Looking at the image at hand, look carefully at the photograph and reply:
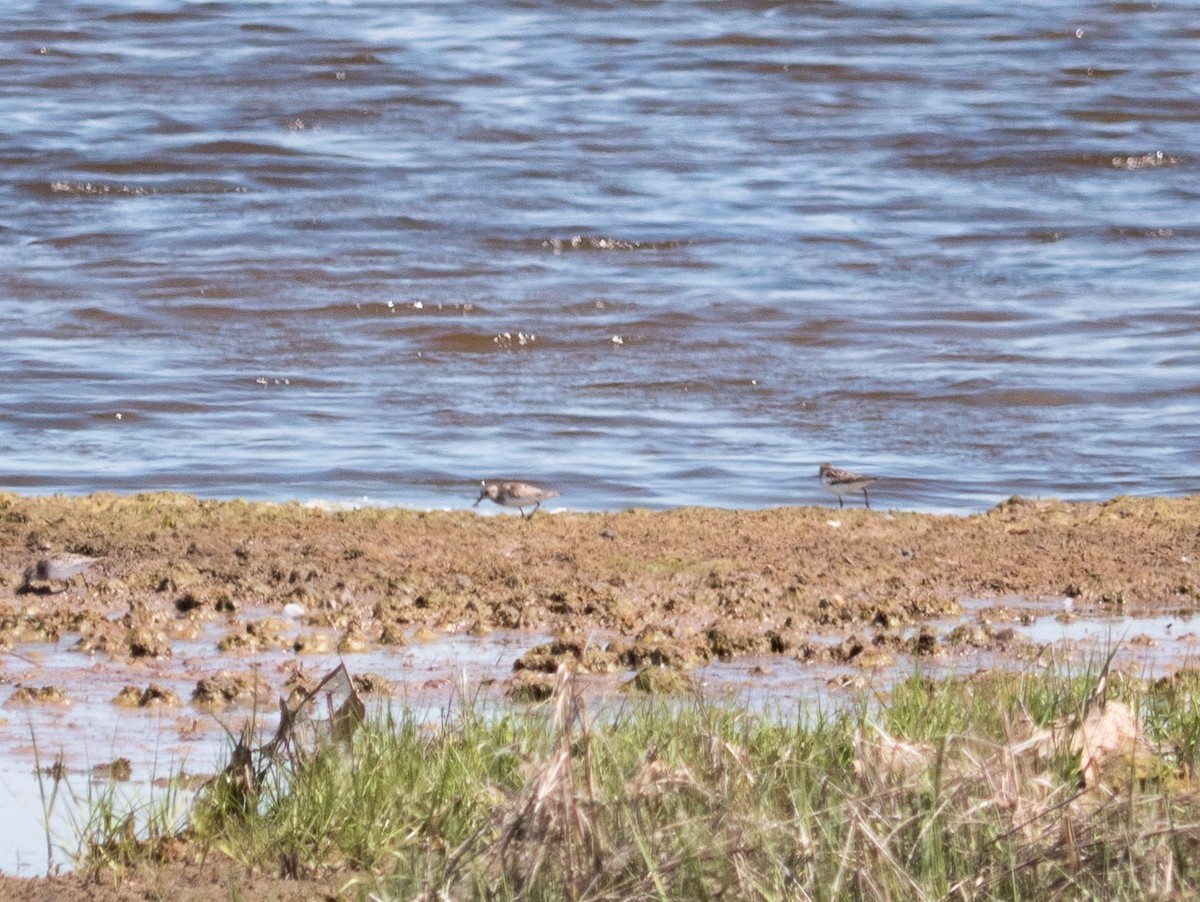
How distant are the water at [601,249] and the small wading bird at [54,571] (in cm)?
244

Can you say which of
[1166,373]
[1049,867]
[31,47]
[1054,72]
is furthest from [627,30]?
[1049,867]

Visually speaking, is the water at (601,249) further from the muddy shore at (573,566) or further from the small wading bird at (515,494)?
the muddy shore at (573,566)

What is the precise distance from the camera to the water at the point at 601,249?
1049cm

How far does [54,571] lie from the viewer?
21.5ft

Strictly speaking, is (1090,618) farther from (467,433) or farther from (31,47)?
(31,47)

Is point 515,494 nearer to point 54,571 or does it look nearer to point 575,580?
point 575,580

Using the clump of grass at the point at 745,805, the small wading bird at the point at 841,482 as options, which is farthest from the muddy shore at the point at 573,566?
the clump of grass at the point at 745,805

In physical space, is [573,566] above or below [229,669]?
below

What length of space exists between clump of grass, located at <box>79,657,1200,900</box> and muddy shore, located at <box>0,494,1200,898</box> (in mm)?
1098

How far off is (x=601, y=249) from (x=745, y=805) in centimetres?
1238

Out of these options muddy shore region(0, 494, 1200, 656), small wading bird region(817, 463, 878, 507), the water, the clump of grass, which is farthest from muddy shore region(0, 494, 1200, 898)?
the water

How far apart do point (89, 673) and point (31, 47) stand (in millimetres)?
19019

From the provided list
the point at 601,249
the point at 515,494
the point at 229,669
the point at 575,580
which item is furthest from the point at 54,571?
the point at 601,249

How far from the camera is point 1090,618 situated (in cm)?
645
